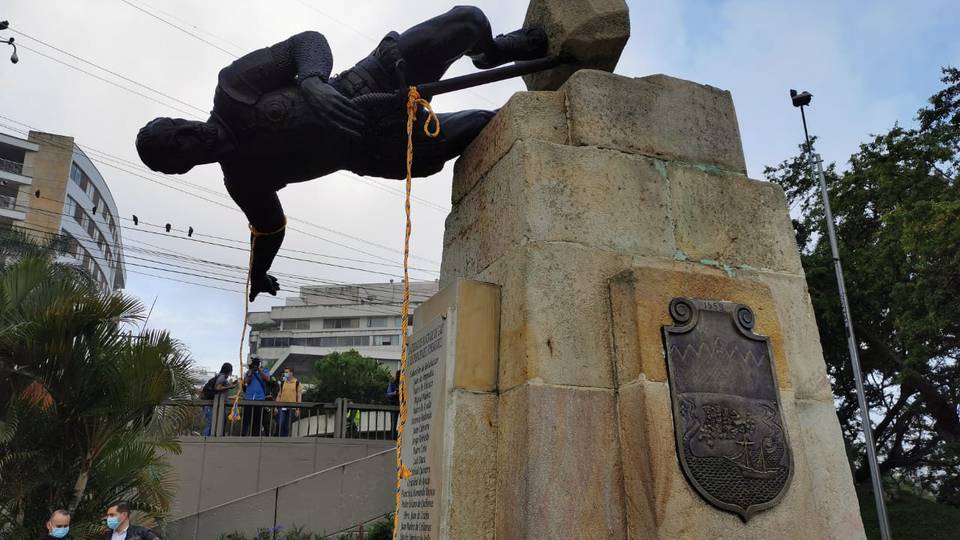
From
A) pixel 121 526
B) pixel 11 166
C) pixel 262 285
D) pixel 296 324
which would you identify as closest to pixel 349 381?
pixel 11 166

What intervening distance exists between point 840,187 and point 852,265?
2.57 metres

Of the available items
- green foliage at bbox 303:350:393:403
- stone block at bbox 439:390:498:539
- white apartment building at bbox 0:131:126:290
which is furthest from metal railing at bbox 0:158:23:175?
stone block at bbox 439:390:498:539

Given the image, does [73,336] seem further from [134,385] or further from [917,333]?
[917,333]

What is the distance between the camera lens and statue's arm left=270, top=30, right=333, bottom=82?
139 inches

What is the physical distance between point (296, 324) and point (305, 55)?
2746 inches

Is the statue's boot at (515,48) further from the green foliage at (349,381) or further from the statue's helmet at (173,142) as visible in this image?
the green foliage at (349,381)

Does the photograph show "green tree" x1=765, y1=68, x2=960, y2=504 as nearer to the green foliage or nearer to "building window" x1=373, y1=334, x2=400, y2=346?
the green foliage

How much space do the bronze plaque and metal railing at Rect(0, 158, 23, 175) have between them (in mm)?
53764

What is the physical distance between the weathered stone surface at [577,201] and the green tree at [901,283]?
14738mm

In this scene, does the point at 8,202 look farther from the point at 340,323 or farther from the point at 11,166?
the point at 340,323

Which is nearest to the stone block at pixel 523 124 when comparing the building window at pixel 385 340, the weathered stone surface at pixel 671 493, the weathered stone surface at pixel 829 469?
the weathered stone surface at pixel 671 493

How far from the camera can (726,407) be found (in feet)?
9.59

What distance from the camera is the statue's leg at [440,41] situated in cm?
384

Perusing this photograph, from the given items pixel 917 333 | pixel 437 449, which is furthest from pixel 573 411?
pixel 917 333
